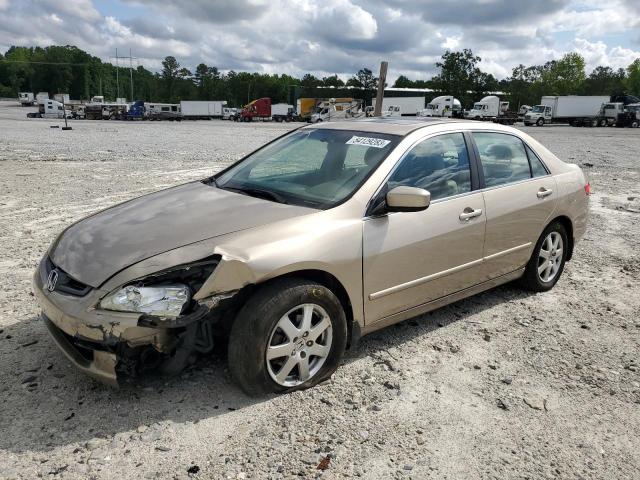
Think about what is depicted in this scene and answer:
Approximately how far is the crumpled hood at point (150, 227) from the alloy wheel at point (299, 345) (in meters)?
0.61

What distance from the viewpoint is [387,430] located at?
2.83m

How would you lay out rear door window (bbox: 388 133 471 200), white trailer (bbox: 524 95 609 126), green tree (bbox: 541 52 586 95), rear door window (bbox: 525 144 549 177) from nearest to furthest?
rear door window (bbox: 388 133 471 200) < rear door window (bbox: 525 144 549 177) < white trailer (bbox: 524 95 609 126) < green tree (bbox: 541 52 586 95)

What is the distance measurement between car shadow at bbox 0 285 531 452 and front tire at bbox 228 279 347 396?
0.21m

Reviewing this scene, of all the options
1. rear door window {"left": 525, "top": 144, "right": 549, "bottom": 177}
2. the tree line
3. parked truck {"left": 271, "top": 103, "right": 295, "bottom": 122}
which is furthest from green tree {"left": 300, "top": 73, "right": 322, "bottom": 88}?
rear door window {"left": 525, "top": 144, "right": 549, "bottom": 177}

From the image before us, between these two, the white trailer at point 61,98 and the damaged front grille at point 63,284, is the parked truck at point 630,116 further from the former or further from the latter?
the white trailer at point 61,98

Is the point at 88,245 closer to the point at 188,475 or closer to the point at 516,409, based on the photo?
the point at 188,475

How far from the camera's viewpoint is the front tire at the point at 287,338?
282 cm

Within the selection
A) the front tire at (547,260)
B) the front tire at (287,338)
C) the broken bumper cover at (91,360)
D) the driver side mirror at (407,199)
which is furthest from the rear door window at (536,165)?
the broken bumper cover at (91,360)

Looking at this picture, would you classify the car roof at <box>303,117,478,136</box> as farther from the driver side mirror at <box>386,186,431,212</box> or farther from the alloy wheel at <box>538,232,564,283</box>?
the alloy wheel at <box>538,232,564,283</box>

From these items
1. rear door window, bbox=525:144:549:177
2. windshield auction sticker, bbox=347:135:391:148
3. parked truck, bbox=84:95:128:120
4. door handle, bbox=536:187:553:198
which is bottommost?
door handle, bbox=536:187:553:198

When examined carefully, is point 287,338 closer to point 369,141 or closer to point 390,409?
point 390,409

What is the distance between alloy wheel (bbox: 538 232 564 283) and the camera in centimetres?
482

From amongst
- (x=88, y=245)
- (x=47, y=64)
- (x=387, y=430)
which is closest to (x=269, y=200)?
(x=88, y=245)

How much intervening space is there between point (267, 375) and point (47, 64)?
142805 mm
